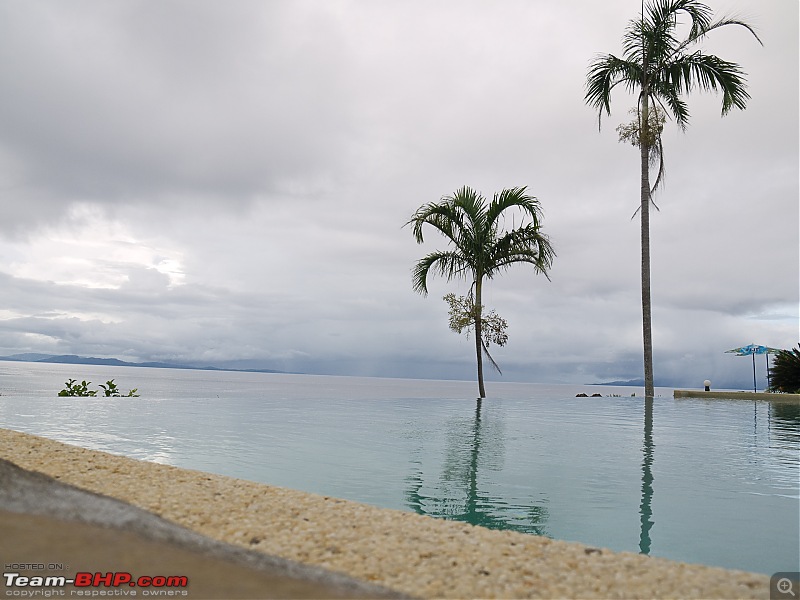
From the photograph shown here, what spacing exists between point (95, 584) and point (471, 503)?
338cm

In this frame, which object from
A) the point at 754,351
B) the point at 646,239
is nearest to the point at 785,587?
the point at 646,239

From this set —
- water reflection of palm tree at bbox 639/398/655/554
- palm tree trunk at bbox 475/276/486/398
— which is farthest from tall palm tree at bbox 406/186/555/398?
water reflection of palm tree at bbox 639/398/655/554

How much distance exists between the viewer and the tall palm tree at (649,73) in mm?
17938

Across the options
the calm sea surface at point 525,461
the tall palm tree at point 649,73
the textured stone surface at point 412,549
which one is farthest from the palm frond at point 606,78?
the textured stone surface at point 412,549

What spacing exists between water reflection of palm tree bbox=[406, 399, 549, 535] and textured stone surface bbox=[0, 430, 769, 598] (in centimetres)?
88

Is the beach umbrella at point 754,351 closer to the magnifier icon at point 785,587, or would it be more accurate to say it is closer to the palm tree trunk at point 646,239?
the palm tree trunk at point 646,239

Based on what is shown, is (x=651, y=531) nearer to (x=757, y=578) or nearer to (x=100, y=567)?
(x=757, y=578)

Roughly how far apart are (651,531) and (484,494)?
1616 millimetres

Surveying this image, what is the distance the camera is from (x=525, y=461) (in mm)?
7535

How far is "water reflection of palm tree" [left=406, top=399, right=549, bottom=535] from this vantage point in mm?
4879

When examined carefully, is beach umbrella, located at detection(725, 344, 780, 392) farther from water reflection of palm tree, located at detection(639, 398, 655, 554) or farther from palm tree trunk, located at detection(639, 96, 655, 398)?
water reflection of palm tree, located at detection(639, 398, 655, 554)

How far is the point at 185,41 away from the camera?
1248cm

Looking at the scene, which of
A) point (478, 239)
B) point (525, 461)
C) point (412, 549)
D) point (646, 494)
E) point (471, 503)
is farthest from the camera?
point (478, 239)

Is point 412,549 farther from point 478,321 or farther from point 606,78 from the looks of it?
point 606,78
